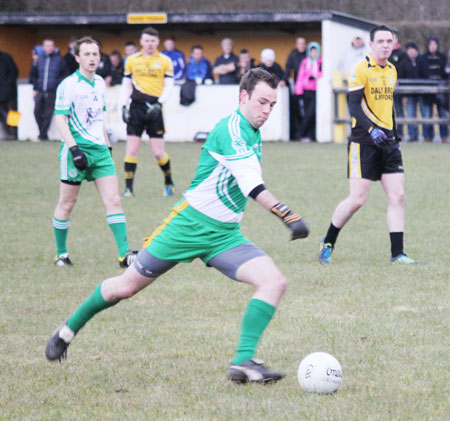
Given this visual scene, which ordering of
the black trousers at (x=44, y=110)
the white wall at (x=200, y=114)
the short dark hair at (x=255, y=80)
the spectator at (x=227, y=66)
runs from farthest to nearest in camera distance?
the black trousers at (x=44, y=110) < the white wall at (x=200, y=114) < the spectator at (x=227, y=66) < the short dark hair at (x=255, y=80)

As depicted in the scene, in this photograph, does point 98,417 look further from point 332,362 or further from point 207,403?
point 332,362

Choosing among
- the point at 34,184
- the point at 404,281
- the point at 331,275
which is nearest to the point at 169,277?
the point at 331,275

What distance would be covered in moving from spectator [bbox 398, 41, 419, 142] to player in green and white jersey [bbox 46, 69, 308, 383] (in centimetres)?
1735

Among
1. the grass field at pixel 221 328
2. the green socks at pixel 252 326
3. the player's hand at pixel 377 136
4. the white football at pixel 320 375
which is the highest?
the player's hand at pixel 377 136

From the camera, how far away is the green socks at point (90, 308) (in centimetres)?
496

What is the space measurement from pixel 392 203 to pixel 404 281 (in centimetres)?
100

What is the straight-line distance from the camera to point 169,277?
7715 millimetres

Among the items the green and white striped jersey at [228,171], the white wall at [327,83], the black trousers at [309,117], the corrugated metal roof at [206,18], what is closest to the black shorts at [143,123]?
the green and white striped jersey at [228,171]

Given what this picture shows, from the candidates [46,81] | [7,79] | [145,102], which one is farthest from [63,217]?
[7,79]

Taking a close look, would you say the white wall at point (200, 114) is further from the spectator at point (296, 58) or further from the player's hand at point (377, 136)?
the player's hand at point (377, 136)

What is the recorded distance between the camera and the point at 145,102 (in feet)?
42.8

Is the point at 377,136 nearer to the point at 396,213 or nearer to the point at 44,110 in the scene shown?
the point at 396,213

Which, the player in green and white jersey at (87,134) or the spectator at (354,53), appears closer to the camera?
the player in green and white jersey at (87,134)

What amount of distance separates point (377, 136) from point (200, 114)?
14869 mm
